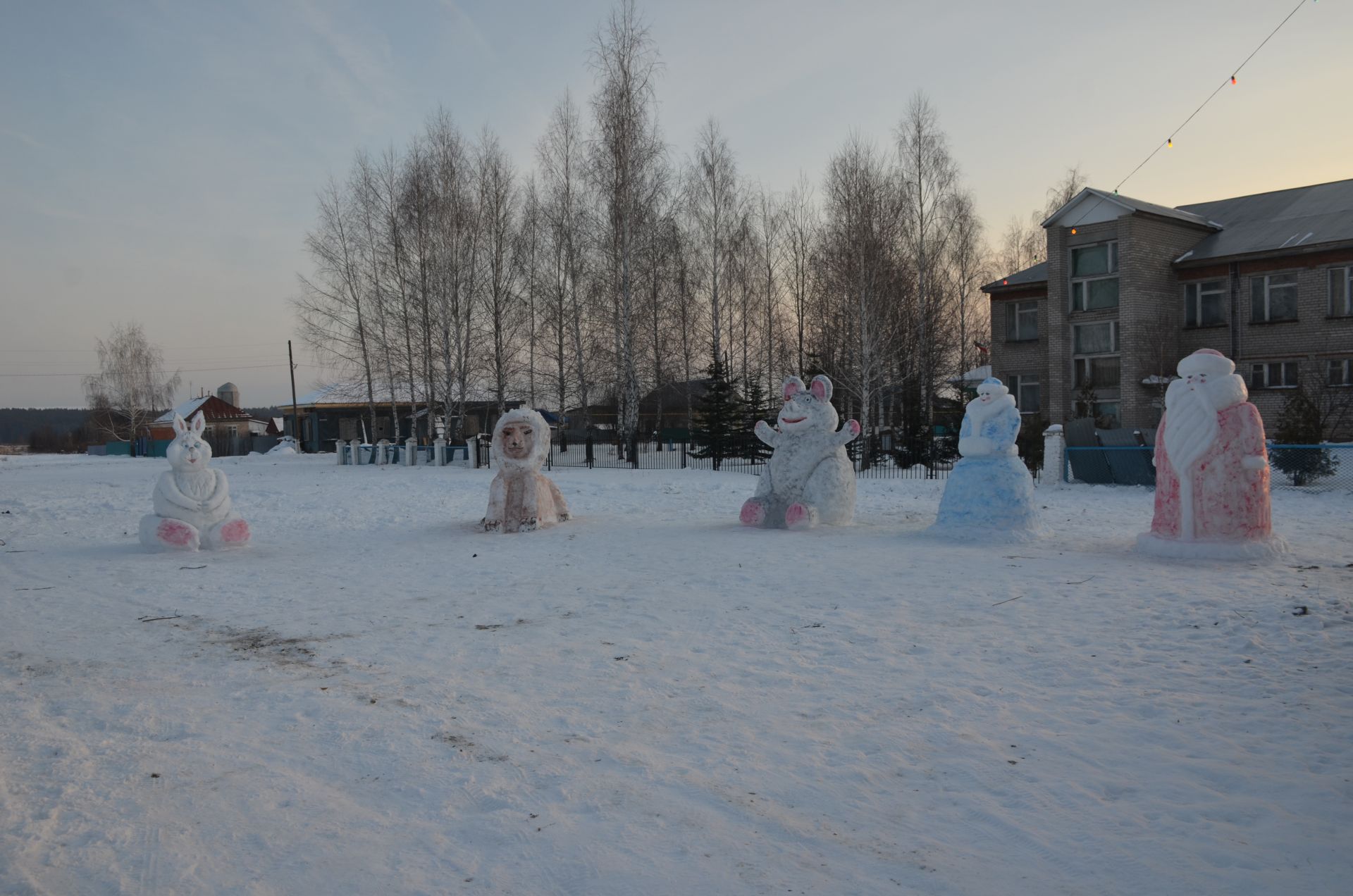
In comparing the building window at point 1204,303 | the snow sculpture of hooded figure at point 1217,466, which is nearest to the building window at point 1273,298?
the building window at point 1204,303

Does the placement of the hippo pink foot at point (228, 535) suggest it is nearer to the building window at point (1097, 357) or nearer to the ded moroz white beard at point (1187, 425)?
the ded moroz white beard at point (1187, 425)

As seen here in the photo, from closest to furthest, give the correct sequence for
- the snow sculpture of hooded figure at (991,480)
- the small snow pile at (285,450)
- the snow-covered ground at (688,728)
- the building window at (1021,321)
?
the snow-covered ground at (688,728)
the snow sculpture of hooded figure at (991,480)
the building window at (1021,321)
the small snow pile at (285,450)

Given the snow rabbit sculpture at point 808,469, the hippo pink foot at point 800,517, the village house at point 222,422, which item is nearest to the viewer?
the hippo pink foot at point 800,517

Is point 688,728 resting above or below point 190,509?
below

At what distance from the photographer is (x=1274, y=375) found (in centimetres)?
2238

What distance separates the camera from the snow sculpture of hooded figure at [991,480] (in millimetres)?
9492

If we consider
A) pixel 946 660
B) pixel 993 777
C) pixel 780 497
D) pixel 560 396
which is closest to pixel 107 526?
pixel 780 497

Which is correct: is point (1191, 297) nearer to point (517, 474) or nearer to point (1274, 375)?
point (1274, 375)

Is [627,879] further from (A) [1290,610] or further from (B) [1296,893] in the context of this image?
(A) [1290,610]

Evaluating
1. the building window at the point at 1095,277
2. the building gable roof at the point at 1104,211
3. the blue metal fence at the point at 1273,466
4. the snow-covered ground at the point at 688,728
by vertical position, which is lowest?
the snow-covered ground at the point at 688,728

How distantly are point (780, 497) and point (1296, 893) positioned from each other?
836 cm

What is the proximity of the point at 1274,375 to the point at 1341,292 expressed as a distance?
2445 millimetres

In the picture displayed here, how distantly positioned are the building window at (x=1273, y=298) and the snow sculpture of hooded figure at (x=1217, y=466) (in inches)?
686

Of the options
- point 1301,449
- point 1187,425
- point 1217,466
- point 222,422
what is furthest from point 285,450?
point 1217,466
